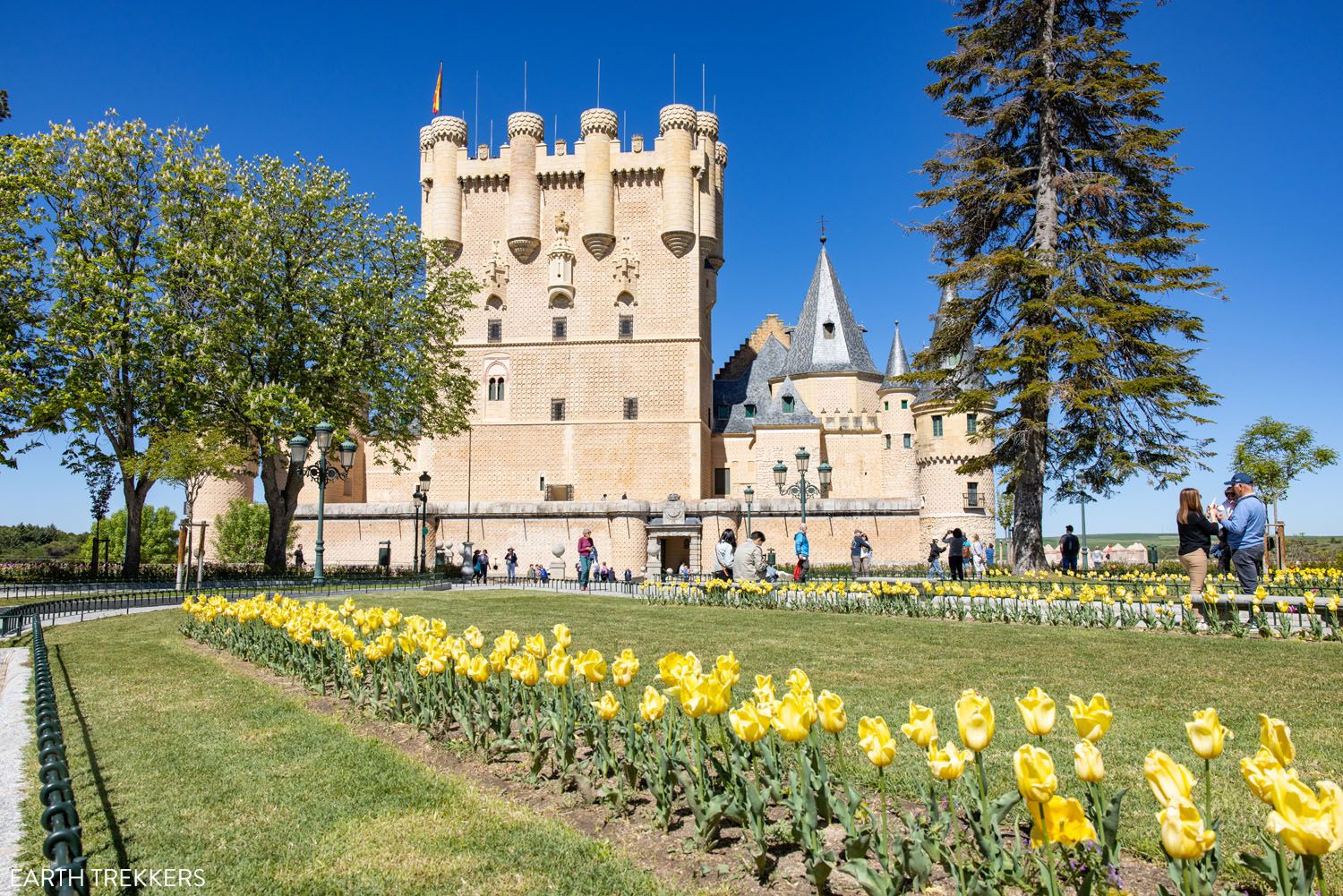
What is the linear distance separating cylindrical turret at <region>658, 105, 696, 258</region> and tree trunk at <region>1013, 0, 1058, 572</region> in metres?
21.4

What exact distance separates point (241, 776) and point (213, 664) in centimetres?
490

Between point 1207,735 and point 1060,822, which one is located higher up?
point 1207,735

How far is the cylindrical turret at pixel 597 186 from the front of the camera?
4172 cm

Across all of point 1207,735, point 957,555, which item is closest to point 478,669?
point 1207,735

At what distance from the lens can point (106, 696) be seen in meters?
7.26

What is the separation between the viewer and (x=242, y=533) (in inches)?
1827

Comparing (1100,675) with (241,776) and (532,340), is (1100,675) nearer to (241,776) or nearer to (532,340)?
(241,776)

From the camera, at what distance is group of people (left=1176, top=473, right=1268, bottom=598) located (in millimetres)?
10680

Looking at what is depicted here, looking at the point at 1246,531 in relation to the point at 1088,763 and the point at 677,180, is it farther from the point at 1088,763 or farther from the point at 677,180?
the point at 677,180

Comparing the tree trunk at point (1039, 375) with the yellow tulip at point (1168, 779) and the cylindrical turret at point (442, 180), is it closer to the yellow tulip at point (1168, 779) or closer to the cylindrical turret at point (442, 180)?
the yellow tulip at point (1168, 779)

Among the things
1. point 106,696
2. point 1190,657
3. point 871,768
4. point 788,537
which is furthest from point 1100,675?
point 788,537

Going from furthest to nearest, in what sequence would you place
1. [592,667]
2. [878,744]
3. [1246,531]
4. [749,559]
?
[749,559], [1246,531], [592,667], [878,744]

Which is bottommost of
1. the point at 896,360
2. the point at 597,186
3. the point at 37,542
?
the point at 37,542

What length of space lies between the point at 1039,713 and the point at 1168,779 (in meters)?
0.53
